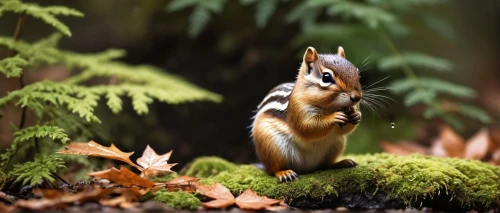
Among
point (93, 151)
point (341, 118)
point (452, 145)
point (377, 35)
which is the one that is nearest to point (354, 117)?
point (341, 118)

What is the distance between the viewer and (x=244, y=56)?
274 inches

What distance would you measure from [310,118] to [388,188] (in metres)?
0.69

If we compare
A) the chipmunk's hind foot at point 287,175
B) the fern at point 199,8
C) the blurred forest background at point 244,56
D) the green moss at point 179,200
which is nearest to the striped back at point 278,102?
the chipmunk's hind foot at point 287,175

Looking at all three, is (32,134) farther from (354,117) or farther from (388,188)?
(388,188)

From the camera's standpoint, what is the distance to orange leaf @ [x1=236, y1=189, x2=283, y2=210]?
3.14m

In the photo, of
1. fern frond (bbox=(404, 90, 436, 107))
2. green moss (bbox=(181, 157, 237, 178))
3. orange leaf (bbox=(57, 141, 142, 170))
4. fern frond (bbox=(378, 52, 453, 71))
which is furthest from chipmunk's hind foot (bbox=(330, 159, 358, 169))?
fern frond (bbox=(378, 52, 453, 71))

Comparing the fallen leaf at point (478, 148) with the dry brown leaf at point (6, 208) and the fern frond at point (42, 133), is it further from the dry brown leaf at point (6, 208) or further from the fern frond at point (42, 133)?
the dry brown leaf at point (6, 208)

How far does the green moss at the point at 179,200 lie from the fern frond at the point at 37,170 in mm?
622

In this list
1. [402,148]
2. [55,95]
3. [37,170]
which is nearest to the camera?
[37,170]

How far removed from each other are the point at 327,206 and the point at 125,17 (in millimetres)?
5331

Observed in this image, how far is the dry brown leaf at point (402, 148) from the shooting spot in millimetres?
5234

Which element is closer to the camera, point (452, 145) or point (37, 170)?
point (37, 170)

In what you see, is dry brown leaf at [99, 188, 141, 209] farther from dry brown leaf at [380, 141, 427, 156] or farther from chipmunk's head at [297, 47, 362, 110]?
dry brown leaf at [380, 141, 427, 156]

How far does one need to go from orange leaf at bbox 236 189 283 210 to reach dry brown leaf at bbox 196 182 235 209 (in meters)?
0.06
